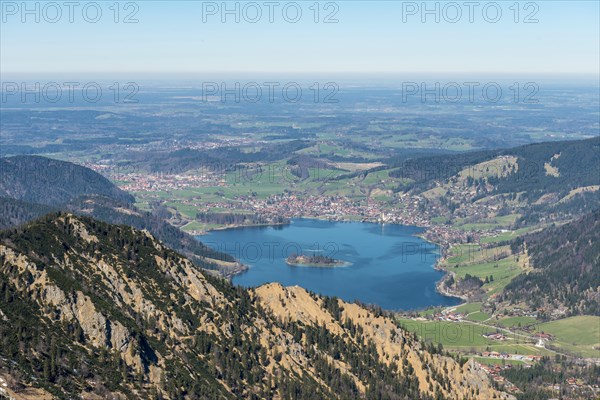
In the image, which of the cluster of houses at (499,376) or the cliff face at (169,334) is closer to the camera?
the cliff face at (169,334)

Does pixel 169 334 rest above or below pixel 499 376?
above

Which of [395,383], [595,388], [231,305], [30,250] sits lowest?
[595,388]

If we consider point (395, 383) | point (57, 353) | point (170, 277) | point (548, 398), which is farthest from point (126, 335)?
point (548, 398)

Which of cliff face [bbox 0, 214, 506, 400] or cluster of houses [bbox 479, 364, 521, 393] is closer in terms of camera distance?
cliff face [bbox 0, 214, 506, 400]

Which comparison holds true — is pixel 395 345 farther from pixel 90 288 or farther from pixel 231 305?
pixel 90 288

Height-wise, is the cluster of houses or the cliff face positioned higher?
the cliff face

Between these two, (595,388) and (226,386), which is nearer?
(226,386)

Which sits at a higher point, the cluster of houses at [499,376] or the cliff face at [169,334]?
the cliff face at [169,334]

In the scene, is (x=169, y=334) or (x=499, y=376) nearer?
(x=169, y=334)
